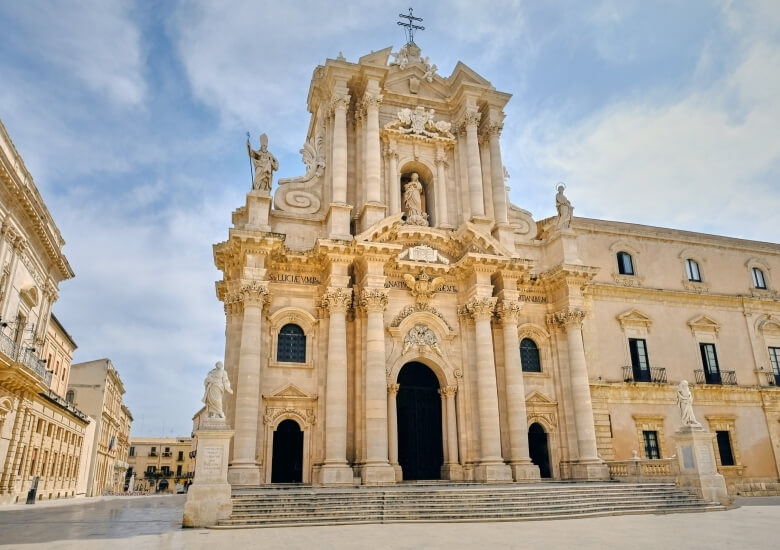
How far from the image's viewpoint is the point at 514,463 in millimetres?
22562

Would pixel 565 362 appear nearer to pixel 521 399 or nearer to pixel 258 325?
pixel 521 399

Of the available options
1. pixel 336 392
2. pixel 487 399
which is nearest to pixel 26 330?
pixel 336 392

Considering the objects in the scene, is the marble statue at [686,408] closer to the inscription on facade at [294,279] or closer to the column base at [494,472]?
the column base at [494,472]

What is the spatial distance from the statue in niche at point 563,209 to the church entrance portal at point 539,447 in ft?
29.1

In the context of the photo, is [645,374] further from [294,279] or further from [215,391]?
[215,391]

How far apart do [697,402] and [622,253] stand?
8037 millimetres

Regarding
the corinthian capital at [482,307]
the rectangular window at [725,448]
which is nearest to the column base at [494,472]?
Result: the corinthian capital at [482,307]

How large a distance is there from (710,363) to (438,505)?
66.8 feet

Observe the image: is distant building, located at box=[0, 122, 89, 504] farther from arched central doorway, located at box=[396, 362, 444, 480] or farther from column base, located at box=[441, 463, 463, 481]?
column base, located at box=[441, 463, 463, 481]

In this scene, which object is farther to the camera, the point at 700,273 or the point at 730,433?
the point at 700,273

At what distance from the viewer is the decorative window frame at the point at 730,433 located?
28125 mm

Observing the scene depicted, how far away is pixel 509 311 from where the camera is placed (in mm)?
24266

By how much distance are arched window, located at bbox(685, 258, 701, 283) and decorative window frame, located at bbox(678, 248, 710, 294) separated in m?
0.08

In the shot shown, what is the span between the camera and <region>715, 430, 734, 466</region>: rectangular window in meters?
28.4
